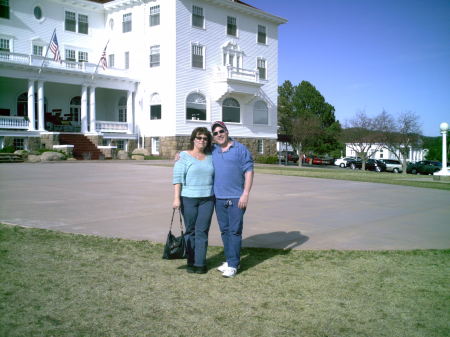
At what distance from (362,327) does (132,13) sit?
3745 cm

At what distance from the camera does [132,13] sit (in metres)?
37.1

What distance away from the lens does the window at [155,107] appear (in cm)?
3578

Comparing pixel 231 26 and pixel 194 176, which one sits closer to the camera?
pixel 194 176

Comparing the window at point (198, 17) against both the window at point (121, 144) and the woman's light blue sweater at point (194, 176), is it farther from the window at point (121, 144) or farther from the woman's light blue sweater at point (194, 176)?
the woman's light blue sweater at point (194, 176)

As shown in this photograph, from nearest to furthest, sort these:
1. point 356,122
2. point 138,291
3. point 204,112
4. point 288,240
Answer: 1. point 138,291
2. point 288,240
3. point 204,112
4. point 356,122

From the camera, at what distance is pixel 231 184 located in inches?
208

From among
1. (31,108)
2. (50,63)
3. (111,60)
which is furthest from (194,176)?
(111,60)

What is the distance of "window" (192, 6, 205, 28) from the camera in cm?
3559

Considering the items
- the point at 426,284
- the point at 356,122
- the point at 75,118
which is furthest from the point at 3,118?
the point at 356,122

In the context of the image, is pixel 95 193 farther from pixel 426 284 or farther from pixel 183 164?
pixel 426 284

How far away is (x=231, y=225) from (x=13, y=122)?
28.6 m

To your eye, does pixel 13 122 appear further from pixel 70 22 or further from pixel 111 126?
pixel 70 22

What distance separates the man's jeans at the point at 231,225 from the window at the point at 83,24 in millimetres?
37010

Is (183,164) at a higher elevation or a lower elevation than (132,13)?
lower
